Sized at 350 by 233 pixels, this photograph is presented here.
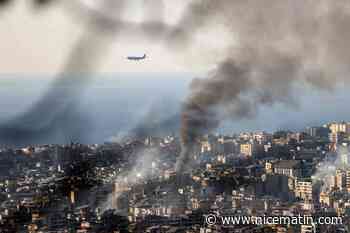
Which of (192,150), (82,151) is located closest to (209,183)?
(192,150)

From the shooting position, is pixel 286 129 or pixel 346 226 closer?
pixel 346 226

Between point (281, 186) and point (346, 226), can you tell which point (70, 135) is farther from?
point (346, 226)

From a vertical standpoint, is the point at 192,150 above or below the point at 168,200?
above

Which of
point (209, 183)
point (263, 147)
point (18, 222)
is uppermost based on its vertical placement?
point (263, 147)

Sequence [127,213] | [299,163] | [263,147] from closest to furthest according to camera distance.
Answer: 1. [127,213]
2. [299,163]
3. [263,147]

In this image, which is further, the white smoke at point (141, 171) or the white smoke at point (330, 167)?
the white smoke at point (141, 171)

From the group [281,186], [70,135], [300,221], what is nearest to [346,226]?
[300,221]

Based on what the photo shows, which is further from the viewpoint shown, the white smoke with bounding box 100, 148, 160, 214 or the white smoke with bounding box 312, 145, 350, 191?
the white smoke with bounding box 100, 148, 160, 214

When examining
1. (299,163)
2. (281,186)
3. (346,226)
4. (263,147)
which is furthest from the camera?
(263,147)

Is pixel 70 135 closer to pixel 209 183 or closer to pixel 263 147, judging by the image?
pixel 209 183
